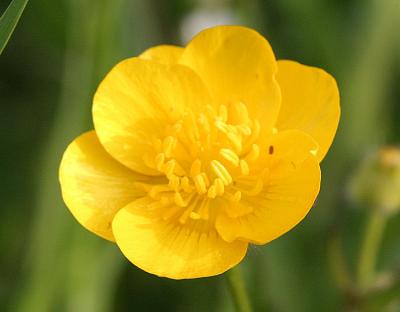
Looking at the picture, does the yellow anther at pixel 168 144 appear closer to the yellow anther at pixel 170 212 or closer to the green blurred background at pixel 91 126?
the yellow anther at pixel 170 212

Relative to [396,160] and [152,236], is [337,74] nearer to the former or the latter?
[396,160]

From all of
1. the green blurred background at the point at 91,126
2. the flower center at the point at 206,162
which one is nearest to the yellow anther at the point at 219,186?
the flower center at the point at 206,162

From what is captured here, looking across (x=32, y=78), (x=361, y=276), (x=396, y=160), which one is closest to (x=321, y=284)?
(x=361, y=276)

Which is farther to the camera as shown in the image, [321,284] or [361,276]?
[321,284]

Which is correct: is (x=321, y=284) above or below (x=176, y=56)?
below

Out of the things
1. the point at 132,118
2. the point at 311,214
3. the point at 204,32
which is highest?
the point at 204,32
